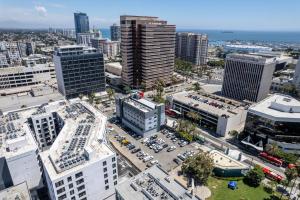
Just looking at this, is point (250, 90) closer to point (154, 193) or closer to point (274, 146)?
point (274, 146)

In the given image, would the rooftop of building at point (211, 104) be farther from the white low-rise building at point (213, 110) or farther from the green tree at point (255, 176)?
the green tree at point (255, 176)

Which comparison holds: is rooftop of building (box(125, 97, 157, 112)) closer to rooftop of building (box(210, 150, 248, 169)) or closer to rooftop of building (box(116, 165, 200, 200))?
rooftop of building (box(210, 150, 248, 169))

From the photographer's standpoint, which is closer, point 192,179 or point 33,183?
point 33,183

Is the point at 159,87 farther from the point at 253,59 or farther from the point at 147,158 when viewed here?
the point at 147,158

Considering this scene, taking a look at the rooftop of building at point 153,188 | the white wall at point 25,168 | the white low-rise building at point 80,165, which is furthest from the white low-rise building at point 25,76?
the rooftop of building at point 153,188

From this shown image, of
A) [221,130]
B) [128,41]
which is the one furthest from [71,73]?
Result: [221,130]

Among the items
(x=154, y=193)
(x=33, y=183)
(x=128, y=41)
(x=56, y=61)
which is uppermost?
(x=128, y=41)
